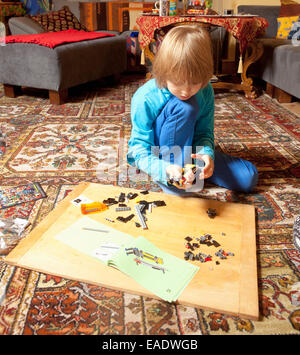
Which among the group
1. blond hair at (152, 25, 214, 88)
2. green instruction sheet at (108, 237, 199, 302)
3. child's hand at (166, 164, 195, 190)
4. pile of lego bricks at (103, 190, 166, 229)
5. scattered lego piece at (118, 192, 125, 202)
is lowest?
green instruction sheet at (108, 237, 199, 302)

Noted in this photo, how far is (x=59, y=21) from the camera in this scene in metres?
3.00

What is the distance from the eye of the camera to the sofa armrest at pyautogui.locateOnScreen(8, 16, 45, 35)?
2.80 metres

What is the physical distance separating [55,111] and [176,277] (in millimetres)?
1730

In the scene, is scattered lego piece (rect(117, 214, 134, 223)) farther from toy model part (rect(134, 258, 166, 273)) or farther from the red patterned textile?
the red patterned textile

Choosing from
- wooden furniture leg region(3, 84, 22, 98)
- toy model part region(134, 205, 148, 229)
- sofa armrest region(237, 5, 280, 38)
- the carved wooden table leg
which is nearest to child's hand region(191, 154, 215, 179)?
toy model part region(134, 205, 148, 229)

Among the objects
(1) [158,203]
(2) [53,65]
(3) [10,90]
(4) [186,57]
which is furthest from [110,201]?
(3) [10,90]

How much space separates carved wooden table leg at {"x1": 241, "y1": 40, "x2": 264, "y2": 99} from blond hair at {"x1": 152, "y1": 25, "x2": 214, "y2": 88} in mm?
1690

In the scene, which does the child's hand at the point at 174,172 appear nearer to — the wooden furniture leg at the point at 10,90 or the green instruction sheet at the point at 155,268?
the green instruction sheet at the point at 155,268

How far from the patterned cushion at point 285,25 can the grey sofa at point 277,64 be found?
0.13 meters

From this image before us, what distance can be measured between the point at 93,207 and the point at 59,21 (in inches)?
100

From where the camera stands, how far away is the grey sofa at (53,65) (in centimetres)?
222

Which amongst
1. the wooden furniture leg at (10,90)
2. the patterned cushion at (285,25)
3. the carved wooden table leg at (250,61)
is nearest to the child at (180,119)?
the carved wooden table leg at (250,61)

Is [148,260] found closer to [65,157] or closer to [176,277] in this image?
[176,277]

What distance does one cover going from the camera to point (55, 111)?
2227 mm
